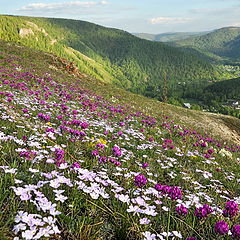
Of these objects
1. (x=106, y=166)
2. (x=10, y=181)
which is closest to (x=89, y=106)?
(x=106, y=166)

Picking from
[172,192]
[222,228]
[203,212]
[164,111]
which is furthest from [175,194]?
[164,111]

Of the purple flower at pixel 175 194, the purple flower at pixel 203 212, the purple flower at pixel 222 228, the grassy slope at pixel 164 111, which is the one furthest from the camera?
the grassy slope at pixel 164 111

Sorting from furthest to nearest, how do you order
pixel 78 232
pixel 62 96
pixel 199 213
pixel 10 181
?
pixel 62 96, pixel 10 181, pixel 199 213, pixel 78 232

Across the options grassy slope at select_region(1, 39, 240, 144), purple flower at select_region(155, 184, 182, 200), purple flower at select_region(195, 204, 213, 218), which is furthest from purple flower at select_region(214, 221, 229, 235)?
grassy slope at select_region(1, 39, 240, 144)

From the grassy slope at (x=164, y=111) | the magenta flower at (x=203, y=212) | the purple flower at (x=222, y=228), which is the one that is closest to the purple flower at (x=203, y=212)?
the magenta flower at (x=203, y=212)

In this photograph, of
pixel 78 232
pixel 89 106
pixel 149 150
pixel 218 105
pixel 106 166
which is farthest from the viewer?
pixel 218 105

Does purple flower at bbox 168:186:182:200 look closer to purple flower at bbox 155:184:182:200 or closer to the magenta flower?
purple flower at bbox 155:184:182:200

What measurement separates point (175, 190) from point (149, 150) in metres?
4.41

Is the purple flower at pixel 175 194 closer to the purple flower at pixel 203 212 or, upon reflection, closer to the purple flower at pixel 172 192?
the purple flower at pixel 172 192

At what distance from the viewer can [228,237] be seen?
3197 millimetres

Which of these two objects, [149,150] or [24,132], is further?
[149,150]

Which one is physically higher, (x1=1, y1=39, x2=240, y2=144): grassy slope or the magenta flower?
the magenta flower

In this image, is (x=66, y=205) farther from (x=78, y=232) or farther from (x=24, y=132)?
(x=24, y=132)

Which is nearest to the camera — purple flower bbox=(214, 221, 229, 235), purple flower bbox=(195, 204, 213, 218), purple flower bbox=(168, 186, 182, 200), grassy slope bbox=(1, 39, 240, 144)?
purple flower bbox=(214, 221, 229, 235)
